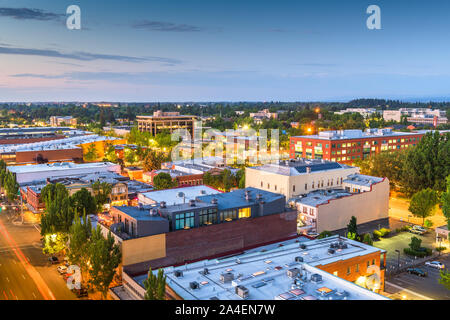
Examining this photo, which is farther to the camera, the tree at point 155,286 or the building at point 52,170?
the building at point 52,170

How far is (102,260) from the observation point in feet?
96.2

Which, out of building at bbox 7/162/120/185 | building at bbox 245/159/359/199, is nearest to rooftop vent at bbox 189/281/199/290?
building at bbox 245/159/359/199

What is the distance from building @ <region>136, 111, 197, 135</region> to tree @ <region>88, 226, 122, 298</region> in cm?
11954

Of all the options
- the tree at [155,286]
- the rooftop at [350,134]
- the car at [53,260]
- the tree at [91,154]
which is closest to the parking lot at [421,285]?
the tree at [155,286]

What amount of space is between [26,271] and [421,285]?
117 ft

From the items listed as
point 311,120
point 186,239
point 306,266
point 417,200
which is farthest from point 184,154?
point 311,120

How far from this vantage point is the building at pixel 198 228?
31.7 m

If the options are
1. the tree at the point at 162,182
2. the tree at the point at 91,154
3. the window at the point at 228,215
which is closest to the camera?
the window at the point at 228,215

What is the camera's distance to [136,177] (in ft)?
268

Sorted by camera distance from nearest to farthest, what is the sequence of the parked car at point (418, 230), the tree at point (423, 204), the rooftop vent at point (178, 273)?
1. the rooftop vent at point (178, 273)
2. the parked car at point (418, 230)
3. the tree at point (423, 204)

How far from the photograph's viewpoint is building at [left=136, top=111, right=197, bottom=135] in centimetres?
14812

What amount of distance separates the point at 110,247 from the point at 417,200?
3942 cm

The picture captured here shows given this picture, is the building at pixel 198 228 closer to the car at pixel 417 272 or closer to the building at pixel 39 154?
the car at pixel 417 272
